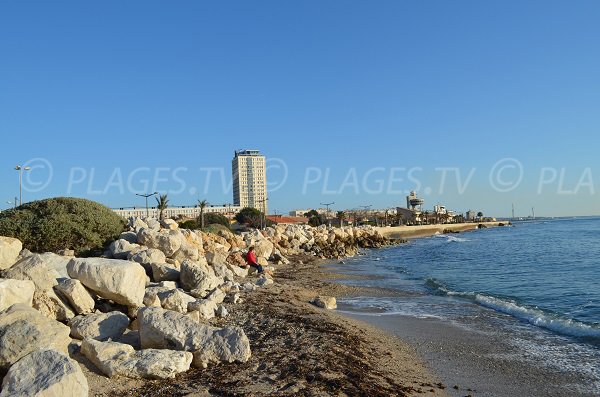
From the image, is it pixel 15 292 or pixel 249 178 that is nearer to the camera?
pixel 15 292

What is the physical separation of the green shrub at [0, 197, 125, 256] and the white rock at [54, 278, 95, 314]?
681 centimetres

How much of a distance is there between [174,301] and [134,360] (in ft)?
10.3

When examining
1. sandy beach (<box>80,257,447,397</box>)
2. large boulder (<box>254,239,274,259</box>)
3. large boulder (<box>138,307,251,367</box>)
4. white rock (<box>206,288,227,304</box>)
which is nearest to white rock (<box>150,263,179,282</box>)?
white rock (<box>206,288,227,304</box>)

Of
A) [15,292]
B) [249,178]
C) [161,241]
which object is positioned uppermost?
[249,178]

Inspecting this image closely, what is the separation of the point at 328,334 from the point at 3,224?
10715mm

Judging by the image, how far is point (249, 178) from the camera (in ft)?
507

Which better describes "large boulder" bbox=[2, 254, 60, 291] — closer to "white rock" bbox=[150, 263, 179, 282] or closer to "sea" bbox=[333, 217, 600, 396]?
"white rock" bbox=[150, 263, 179, 282]

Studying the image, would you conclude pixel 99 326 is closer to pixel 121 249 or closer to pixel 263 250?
pixel 121 249

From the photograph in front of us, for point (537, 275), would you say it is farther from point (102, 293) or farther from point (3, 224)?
point (3, 224)

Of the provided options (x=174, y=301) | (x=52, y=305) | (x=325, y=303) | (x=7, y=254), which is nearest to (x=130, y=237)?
(x=7, y=254)

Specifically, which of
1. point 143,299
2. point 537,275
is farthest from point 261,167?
point 143,299

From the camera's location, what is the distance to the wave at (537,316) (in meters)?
9.95

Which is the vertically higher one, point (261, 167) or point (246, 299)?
point (261, 167)

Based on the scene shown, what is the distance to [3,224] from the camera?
14188 millimetres
